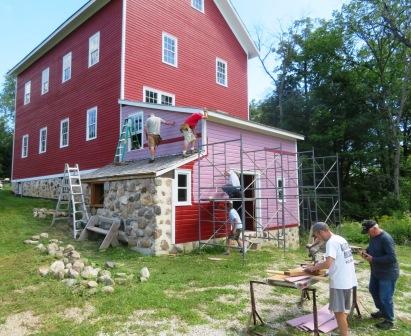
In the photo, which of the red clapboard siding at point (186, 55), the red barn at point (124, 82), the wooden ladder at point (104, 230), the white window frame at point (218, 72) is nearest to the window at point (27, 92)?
the red barn at point (124, 82)

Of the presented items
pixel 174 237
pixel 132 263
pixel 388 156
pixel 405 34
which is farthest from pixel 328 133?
pixel 132 263

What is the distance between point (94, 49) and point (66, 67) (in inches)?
114

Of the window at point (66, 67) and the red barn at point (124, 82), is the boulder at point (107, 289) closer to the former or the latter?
the red barn at point (124, 82)

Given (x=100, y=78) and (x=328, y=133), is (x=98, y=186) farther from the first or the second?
(x=328, y=133)

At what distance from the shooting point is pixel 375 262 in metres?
5.81

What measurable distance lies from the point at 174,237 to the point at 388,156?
2339 cm

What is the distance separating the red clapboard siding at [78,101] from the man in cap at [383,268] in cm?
1183

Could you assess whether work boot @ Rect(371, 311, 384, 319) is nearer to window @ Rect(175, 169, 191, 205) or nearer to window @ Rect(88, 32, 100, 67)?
window @ Rect(175, 169, 191, 205)

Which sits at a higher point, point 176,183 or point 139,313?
point 176,183

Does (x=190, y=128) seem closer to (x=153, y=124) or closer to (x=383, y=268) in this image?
(x=153, y=124)

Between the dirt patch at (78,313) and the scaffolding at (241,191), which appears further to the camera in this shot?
the scaffolding at (241,191)

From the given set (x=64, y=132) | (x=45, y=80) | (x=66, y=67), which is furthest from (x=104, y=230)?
(x=45, y=80)

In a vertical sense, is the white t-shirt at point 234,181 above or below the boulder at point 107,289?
above

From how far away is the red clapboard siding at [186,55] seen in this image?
16.2 meters
